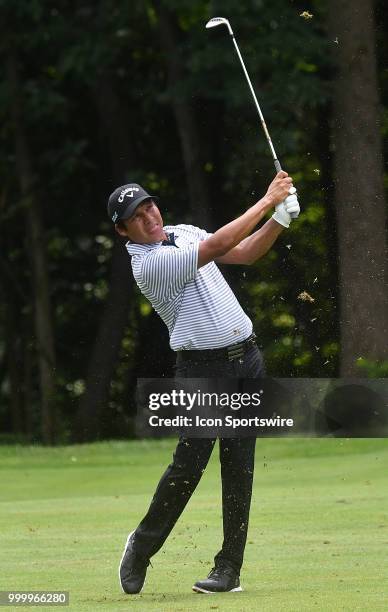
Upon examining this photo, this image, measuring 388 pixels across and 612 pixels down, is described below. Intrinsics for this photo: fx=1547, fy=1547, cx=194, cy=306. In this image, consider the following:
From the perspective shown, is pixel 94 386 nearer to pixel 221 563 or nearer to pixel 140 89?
pixel 140 89

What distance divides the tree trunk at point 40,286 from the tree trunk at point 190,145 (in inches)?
98.7

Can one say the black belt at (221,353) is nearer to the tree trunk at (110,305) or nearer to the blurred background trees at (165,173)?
the blurred background trees at (165,173)

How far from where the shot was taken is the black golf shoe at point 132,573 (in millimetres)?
5941

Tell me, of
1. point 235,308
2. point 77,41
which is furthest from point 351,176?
point 235,308

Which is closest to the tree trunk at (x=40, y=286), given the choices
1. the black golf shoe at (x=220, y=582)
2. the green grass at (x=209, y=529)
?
the green grass at (x=209, y=529)

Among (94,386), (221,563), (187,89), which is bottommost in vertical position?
(94,386)

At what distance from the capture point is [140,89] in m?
21.2

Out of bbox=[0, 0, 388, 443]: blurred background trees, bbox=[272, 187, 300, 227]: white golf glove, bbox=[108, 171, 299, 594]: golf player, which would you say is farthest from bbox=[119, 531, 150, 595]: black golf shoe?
bbox=[0, 0, 388, 443]: blurred background trees

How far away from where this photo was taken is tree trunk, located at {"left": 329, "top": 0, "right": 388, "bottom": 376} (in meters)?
14.9

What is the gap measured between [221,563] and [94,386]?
14981 millimetres

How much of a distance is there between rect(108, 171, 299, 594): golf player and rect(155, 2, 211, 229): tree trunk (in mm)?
13263

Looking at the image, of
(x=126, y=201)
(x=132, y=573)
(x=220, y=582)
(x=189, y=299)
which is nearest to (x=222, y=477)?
(x=220, y=582)

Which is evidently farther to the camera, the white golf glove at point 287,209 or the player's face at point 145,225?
the player's face at point 145,225

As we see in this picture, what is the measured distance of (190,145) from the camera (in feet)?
64.5
